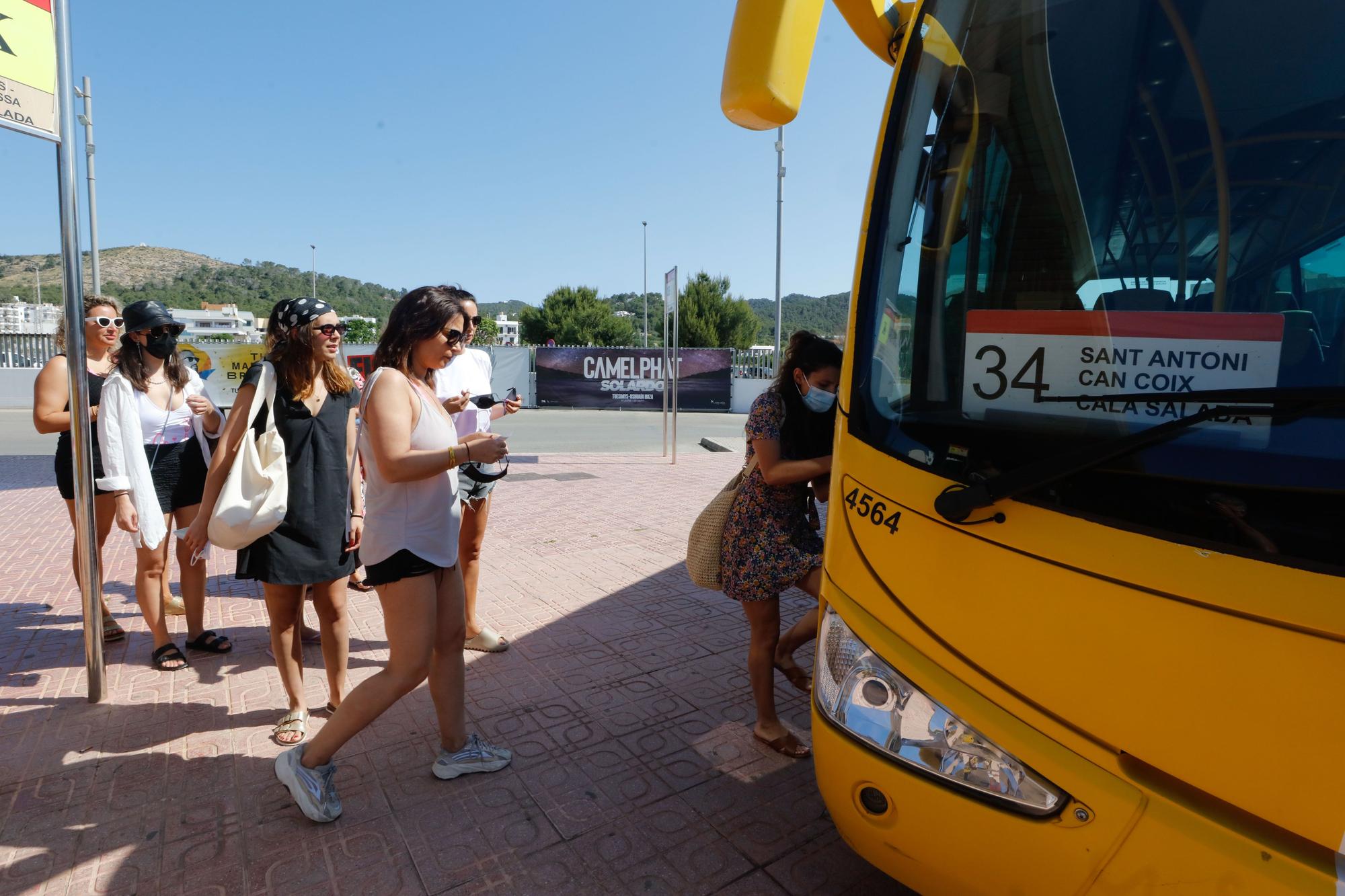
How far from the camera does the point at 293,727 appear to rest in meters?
3.30

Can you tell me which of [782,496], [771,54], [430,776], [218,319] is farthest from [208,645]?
[218,319]

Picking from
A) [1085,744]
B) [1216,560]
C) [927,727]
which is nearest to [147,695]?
[927,727]

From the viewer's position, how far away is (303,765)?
2.72 metres

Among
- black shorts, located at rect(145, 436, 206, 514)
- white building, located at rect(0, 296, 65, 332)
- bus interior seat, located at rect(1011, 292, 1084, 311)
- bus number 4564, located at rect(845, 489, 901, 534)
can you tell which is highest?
white building, located at rect(0, 296, 65, 332)

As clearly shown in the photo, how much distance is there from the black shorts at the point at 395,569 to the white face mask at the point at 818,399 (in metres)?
1.52

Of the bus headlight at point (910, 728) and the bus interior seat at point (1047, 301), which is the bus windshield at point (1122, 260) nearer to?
the bus interior seat at point (1047, 301)

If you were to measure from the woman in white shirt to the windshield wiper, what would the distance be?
2619mm

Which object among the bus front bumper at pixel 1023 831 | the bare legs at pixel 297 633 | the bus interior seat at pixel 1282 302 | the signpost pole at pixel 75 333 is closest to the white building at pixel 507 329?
the signpost pole at pixel 75 333

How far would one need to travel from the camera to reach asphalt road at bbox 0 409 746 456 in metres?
14.2

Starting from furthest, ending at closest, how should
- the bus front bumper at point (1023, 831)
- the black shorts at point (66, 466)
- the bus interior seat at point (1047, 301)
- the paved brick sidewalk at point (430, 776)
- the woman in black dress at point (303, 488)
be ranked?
the black shorts at point (66, 466) → the woman in black dress at point (303, 488) → the paved brick sidewalk at point (430, 776) → the bus interior seat at point (1047, 301) → the bus front bumper at point (1023, 831)

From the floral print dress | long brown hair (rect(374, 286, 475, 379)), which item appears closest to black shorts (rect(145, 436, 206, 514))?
long brown hair (rect(374, 286, 475, 379))

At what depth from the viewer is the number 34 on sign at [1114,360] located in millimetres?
1477

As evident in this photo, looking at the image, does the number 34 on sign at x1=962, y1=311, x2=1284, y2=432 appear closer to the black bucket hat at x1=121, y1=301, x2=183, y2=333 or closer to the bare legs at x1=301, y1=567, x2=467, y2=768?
the bare legs at x1=301, y1=567, x2=467, y2=768

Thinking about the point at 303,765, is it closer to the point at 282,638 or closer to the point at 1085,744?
the point at 282,638
